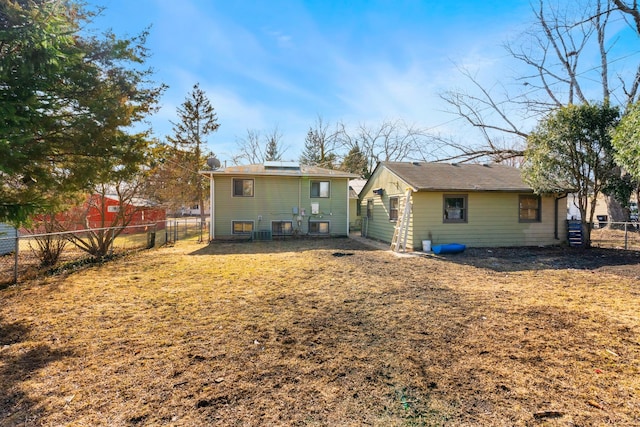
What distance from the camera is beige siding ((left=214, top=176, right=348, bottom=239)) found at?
14.1m

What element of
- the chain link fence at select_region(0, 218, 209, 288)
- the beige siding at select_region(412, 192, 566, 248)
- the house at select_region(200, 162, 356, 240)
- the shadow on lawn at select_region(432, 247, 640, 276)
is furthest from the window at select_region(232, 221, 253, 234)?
the shadow on lawn at select_region(432, 247, 640, 276)

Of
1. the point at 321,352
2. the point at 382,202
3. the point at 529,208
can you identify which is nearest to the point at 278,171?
the point at 382,202

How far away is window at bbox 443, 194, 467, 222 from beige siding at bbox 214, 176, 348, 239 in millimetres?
5478

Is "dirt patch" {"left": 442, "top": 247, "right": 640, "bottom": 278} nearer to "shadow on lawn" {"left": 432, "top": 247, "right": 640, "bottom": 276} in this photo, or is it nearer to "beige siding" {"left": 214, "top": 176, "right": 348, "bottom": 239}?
"shadow on lawn" {"left": 432, "top": 247, "right": 640, "bottom": 276}

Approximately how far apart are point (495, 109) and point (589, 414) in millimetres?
20143

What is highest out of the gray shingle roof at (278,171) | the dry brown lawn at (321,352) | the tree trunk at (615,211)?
the gray shingle roof at (278,171)

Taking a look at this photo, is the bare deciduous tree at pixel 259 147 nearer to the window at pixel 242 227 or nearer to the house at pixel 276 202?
the house at pixel 276 202

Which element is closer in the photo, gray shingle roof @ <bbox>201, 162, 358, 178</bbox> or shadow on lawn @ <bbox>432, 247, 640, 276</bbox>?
shadow on lawn @ <bbox>432, 247, 640, 276</bbox>

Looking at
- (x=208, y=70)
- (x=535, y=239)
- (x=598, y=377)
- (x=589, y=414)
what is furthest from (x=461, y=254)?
→ (x=208, y=70)

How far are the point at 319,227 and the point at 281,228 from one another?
6.19ft

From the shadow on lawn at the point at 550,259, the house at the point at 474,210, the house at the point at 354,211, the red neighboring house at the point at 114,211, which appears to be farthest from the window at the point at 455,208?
the red neighboring house at the point at 114,211

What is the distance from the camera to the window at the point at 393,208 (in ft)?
39.8

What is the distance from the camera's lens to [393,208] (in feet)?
40.5

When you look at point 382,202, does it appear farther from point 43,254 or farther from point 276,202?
point 43,254
